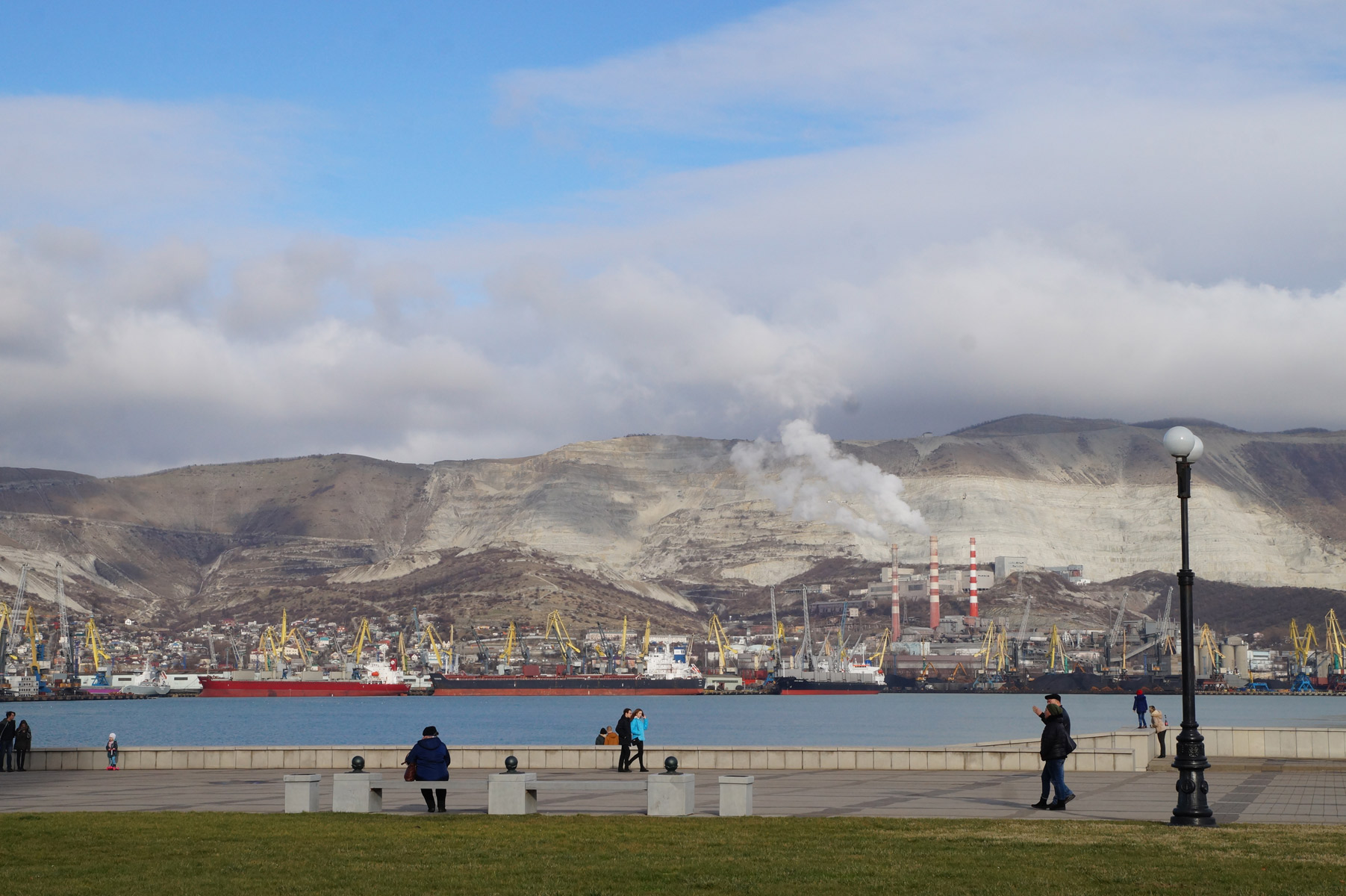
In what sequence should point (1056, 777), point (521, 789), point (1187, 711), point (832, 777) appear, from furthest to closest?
point (832, 777)
point (1056, 777)
point (521, 789)
point (1187, 711)

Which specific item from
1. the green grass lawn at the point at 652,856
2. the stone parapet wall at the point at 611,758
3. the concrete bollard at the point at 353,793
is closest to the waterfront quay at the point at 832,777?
the stone parapet wall at the point at 611,758

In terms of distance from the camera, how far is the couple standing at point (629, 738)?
30609 millimetres

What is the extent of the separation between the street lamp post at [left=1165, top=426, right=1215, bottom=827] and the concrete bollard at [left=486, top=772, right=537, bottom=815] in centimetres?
893

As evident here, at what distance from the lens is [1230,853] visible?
1623cm

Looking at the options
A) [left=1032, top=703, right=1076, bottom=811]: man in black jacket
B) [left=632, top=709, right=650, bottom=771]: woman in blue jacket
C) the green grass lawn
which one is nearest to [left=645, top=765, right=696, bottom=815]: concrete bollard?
the green grass lawn

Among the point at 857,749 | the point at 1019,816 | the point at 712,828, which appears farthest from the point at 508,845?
the point at 857,749

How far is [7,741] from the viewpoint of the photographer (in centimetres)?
3253

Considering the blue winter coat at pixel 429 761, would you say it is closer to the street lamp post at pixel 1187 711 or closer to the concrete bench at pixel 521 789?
the concrete bench at pixel 521 789

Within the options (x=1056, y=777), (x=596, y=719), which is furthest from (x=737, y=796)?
(x=596, y=719)

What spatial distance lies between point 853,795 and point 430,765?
7.29 metres

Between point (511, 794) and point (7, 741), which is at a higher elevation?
point (511, 794)

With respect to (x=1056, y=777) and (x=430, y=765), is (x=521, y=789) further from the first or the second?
(x=1056, y=777)

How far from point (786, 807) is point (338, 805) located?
6705mm

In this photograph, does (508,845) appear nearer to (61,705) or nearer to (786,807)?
(786,807)
